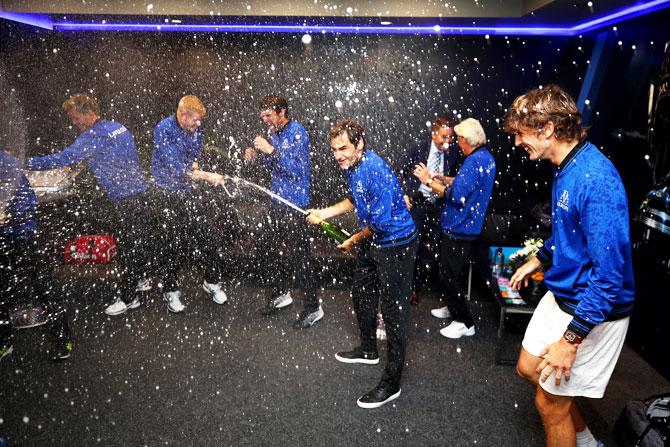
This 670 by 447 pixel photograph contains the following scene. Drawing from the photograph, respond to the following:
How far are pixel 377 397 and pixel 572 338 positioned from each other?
1.40m

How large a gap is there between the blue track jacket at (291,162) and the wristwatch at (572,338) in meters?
2.47

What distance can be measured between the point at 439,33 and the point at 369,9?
1.34 metres

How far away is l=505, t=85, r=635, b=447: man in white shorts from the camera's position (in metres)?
1.69

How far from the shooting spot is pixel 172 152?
4160mm

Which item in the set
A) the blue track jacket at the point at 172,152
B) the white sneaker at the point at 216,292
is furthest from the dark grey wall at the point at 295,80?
the white sneaker at the point at 216,292

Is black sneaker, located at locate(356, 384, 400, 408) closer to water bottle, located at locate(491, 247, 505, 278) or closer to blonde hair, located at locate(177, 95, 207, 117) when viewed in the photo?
water bottle, located at locate(491, 247, 505, 278)

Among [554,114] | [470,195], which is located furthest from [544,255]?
[470,195]

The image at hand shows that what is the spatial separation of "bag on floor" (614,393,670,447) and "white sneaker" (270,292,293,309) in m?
2.62

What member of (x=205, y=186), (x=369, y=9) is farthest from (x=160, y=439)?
(x=369, y=9)

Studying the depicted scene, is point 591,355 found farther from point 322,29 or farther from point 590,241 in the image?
point 322,29

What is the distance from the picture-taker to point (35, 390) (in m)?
2.93

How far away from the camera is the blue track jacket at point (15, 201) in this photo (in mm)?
3025

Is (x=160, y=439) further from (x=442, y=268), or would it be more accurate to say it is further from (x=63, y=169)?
(x=63, y=169)

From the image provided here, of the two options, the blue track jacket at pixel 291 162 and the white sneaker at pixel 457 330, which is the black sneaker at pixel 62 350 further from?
the white sneaker at pixel 457 330
